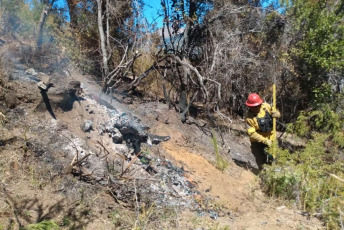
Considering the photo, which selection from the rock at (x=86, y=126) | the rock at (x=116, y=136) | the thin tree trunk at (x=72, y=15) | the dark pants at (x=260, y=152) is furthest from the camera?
the thin tree trunk at (x=72, y=15)

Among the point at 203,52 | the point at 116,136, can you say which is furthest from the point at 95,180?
the point at 203,52

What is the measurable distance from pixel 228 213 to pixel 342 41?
626cm

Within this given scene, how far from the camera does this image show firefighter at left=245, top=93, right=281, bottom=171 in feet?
16.3

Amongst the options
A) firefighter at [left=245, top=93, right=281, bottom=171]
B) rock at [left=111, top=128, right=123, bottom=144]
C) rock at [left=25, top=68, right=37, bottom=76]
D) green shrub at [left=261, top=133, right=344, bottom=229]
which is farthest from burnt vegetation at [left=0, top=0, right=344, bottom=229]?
rock at [left=111, top=128, right=123, bottom=144]

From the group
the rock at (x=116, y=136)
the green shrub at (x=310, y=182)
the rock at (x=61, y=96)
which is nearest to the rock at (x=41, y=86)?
the rock at (x=61, y=96)

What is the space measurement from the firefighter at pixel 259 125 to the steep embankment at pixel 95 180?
1.65 ft

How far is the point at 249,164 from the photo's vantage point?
20.0ft

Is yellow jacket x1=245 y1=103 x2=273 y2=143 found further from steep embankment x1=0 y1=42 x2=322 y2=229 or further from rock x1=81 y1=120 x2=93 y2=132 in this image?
rock x1=81 y1=120 x2=93 y2=132

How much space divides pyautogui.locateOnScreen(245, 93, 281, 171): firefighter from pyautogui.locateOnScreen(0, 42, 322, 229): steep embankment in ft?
1.65

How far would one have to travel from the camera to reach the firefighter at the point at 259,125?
4977mm

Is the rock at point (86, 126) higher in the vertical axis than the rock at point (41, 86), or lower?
lower

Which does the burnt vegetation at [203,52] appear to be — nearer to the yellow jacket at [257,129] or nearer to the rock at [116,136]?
the yellow jacket at [257,129]

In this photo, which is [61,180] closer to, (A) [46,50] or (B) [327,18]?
(A) [46,50]

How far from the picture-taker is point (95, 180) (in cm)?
363
